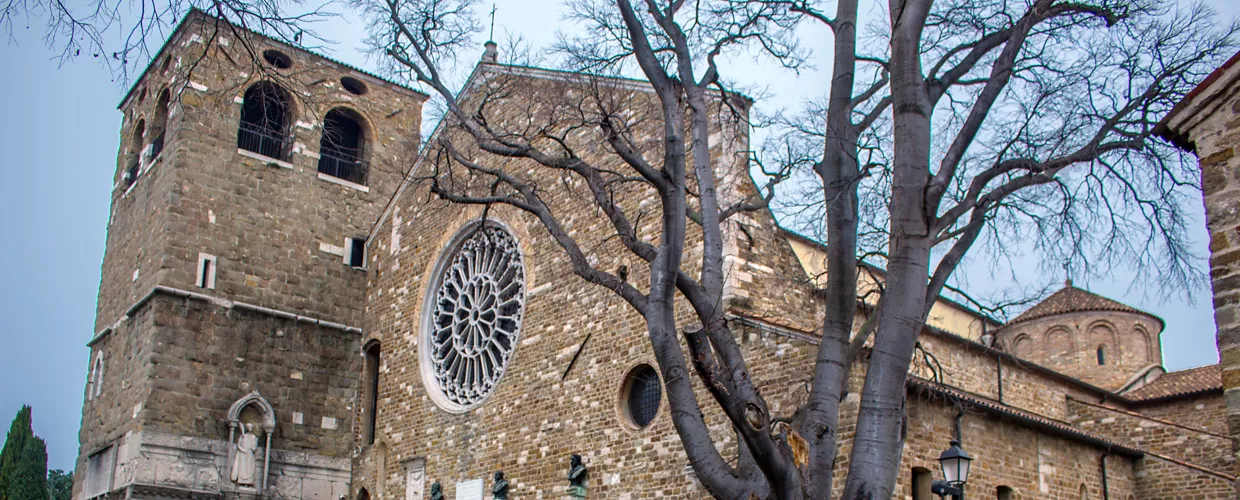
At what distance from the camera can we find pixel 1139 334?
30.1 meters

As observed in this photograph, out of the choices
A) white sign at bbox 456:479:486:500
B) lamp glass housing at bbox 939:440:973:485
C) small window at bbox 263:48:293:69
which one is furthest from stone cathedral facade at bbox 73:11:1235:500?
lamp glass housing at bbox 939:440:973:485

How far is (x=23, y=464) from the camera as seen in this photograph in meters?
37.9

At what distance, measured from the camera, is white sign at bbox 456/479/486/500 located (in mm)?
16891

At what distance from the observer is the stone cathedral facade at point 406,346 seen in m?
14.6

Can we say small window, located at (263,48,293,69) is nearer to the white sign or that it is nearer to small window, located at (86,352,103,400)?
small window, located at (86,352,103,400)

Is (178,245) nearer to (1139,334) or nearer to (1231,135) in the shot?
(1231,135)

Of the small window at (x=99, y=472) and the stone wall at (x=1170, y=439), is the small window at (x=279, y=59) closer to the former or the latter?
the small window at (x=99, y=472)

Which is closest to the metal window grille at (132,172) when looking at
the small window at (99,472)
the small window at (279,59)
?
the small window at (279,59)

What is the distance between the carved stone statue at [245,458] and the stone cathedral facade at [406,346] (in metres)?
0.03

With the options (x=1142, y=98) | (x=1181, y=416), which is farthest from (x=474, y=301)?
(x=1181, y=416)

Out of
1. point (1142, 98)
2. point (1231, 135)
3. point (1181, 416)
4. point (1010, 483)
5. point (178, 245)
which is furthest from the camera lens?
point (1181, 416)

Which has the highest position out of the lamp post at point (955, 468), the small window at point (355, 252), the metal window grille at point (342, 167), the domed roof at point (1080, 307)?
the metal window grille at point (342, 167)

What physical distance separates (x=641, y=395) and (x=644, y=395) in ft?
0.20

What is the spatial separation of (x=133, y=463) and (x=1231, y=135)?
16.7 metres
